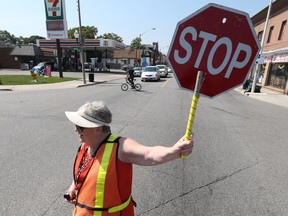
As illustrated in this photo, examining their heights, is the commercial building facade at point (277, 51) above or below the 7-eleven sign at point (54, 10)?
below

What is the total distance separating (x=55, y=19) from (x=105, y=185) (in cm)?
2574

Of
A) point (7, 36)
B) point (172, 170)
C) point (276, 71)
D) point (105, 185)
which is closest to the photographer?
point (105, 185)

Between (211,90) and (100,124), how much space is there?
85 centimetres

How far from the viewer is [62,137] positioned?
5723 millimetres

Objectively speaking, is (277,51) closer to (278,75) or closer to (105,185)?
(278,75)

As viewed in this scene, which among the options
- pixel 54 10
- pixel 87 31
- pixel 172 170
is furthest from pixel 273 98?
pixel 87 31

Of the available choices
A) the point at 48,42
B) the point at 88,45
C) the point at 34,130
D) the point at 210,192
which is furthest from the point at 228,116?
the point at 48,42

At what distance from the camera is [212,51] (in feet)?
5.03

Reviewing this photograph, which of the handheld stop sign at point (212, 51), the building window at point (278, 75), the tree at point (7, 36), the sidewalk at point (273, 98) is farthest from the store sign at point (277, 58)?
Result: the tree at point (7, 36)

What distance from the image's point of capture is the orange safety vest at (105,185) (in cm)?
162

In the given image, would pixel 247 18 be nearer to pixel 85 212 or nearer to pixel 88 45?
pixel 85 212

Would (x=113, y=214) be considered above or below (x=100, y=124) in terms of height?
below

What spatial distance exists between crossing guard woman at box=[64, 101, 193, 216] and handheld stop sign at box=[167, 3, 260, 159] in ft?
1.29

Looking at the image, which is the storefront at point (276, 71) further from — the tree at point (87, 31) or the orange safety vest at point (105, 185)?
the tree at point (87, 31)
